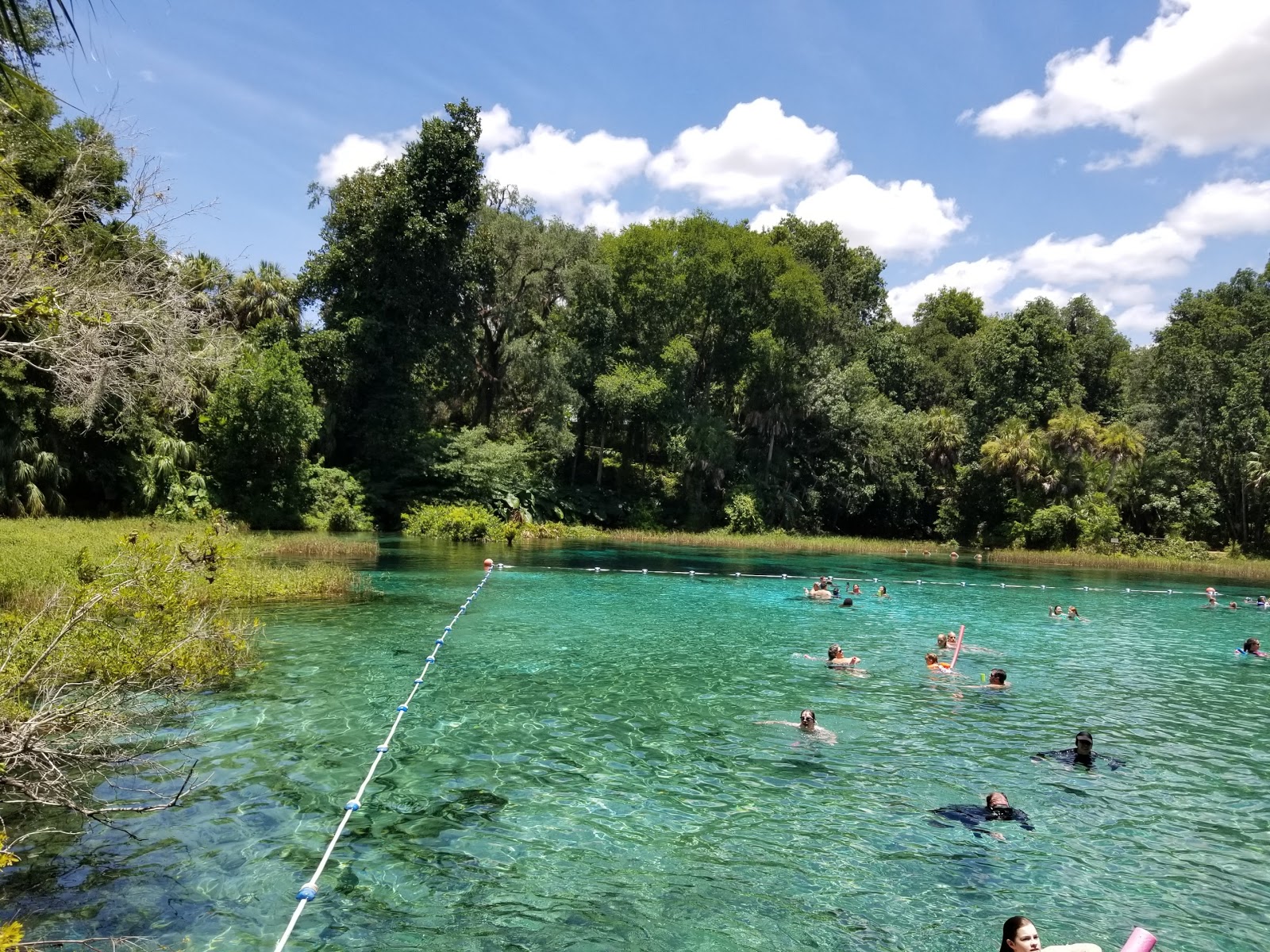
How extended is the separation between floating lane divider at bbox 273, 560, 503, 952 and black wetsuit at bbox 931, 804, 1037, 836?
5903 mm

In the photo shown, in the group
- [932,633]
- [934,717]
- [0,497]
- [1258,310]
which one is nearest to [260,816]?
[934,717]

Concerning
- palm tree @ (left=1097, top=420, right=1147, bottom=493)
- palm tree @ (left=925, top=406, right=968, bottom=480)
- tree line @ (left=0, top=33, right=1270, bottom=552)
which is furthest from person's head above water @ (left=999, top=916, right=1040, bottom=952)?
palm tree @ (left=925, top=406, right=968, bottom=480)

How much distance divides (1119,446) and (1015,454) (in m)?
5.07

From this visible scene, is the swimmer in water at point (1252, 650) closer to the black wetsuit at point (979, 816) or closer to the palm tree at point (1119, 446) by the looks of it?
the black wetsuit at point (979, 816)

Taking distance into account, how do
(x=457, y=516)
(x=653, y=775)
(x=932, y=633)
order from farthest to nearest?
1. (x=457, y=516)
2. (x=932, y=633)
3. (x=653, y=775)

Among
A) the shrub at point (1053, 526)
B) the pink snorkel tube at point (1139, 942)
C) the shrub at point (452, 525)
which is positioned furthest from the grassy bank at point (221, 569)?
the shrub at point (1053, 526)

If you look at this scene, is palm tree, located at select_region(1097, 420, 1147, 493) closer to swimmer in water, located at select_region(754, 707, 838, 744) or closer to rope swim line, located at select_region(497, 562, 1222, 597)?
rope swim line, located at select_region(497, 562, 1222, 597)

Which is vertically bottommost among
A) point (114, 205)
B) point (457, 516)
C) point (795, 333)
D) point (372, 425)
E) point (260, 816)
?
point (260, 816)

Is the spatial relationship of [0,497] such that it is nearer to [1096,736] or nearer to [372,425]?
[372,425]

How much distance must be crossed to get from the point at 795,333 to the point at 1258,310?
1054 inches

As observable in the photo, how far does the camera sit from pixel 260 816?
8203 mm

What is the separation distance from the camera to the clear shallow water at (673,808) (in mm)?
6652

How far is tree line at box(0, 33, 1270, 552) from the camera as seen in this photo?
125 feet

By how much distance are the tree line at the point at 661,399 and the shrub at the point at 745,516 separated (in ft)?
0.45
